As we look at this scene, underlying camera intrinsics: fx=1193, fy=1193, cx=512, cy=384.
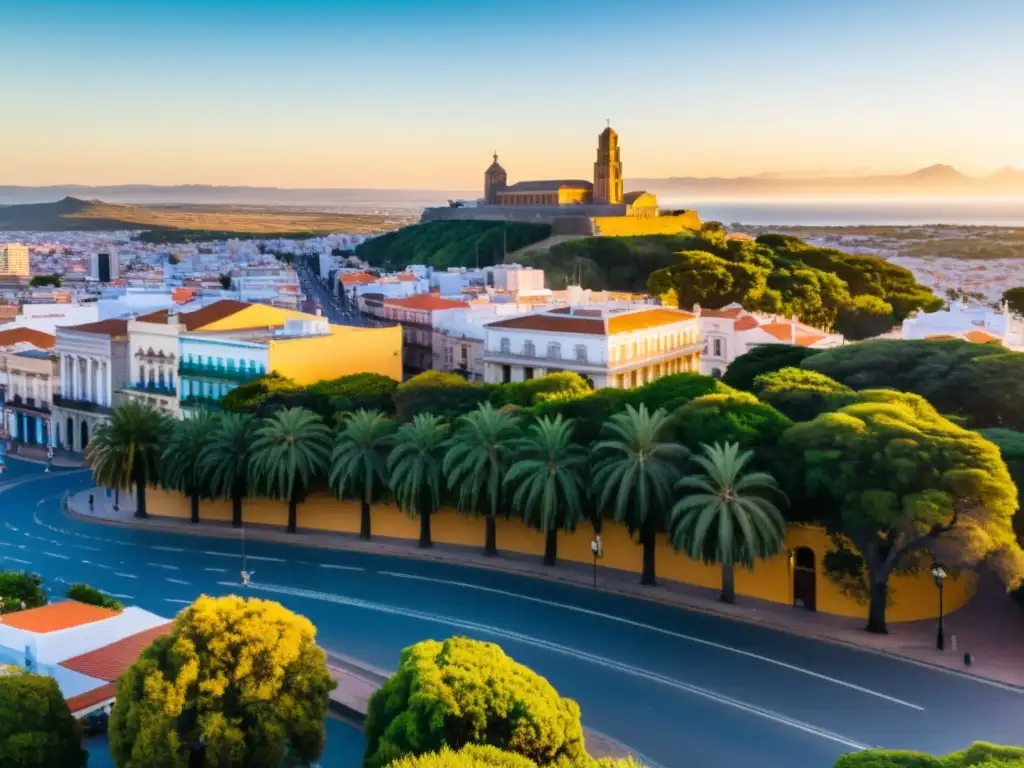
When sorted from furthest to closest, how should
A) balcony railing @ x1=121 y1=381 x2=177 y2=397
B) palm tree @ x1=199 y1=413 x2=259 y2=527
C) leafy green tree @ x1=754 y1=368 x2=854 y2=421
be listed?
1. balcony railing @ x1=121 y1=381 x2=177 y2=397
2. palm tree @ x1=199 y1=413 x2=259 y2=527
3. leafy green tree @ x1=754 y1=368 x2=854 y2=421

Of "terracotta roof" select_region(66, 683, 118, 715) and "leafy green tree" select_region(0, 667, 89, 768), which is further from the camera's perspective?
"terracotta roof" select_region(66, 683, 118, 715)

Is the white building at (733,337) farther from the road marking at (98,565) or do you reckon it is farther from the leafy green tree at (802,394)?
the road marking at (98,565)

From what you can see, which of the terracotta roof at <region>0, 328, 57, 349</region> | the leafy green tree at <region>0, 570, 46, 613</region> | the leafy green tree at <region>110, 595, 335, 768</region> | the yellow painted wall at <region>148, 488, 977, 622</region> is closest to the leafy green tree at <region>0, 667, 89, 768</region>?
the leafy green tree at <region>110, 595, 335, 768</region>

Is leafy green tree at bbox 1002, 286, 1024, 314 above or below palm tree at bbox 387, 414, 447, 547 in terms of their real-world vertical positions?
above

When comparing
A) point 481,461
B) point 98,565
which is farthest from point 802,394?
point 98,565

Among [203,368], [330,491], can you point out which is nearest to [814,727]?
[330,491]

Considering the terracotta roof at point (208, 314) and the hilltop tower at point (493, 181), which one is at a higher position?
the hilltop tower at point (493, 181)

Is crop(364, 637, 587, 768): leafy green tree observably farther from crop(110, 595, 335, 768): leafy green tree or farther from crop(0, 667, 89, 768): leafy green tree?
crop(0, 667, 89, 768): leafy green tree

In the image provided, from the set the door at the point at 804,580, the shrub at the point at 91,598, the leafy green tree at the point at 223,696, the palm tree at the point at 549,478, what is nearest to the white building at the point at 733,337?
the palm tree at the point at 549,478
